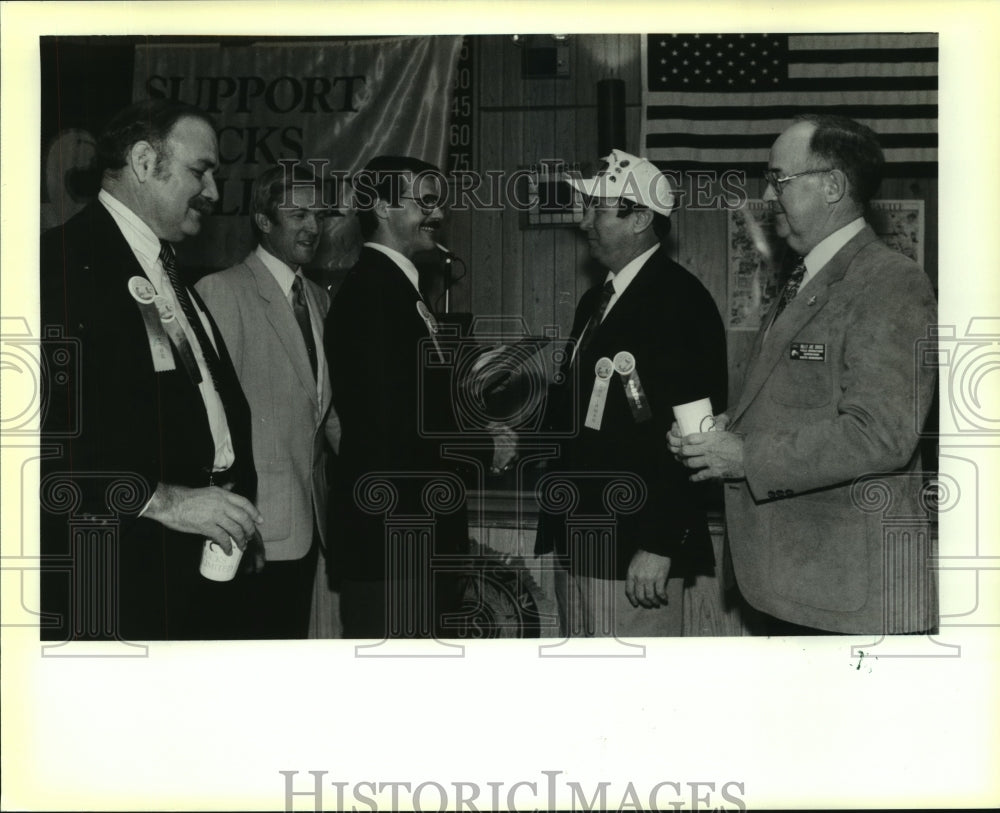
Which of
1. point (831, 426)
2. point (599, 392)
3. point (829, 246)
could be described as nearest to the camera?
point (831, 426)

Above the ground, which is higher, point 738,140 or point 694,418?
point 738,140

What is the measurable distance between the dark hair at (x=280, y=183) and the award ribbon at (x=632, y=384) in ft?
4.00

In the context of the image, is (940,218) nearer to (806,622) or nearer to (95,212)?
(806,622)

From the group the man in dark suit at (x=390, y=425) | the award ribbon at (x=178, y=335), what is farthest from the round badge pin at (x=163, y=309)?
the man in dark suit at (x=390, y=425)

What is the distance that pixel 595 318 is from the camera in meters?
4.69

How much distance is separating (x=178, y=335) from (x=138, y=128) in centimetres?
75

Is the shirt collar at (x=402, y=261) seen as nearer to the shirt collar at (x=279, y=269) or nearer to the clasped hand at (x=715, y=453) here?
the shirt collar at (x=279, y=269)

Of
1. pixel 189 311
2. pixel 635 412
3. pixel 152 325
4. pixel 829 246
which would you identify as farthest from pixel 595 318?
pixel 152 325

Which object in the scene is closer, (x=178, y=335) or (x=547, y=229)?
(x=178, y=335)

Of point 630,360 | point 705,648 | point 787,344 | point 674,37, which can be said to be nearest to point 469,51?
point 674,37

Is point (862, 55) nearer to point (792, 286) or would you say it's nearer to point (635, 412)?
point (792, 286)

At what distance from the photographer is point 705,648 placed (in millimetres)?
4691

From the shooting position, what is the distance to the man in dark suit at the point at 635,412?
4.65 m

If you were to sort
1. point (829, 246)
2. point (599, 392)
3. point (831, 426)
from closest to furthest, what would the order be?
1. point (831, 426)
2. point (829, 246)
3. point (599, 392)
